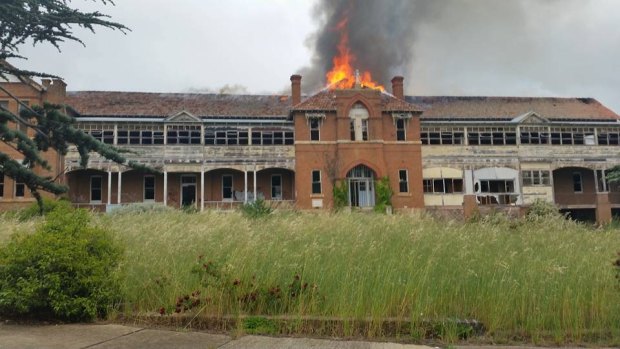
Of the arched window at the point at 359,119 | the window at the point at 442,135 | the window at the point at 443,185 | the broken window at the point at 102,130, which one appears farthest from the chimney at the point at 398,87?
the broken window at the point at 102,130

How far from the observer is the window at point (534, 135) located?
36094mm

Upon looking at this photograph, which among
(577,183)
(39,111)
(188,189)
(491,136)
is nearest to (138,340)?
(39,111)

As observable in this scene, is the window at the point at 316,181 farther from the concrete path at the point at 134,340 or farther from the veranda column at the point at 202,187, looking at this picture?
the concrete path at the point at 134,340

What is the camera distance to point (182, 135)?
3325 centimetres

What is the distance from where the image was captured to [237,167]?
33031mm

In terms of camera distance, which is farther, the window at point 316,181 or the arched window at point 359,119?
the arched window at point 359,119

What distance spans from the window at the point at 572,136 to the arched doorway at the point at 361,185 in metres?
15.0

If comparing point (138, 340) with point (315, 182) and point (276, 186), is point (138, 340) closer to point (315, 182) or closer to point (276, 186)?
point (315, 182)

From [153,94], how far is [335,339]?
34795 mm

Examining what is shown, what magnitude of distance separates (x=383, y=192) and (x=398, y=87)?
9626 mm

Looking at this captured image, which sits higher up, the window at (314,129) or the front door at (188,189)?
the window at (314,129)

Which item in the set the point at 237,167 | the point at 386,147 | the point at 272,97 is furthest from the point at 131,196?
the point at 386,147

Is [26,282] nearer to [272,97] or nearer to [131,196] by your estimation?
[131,196]

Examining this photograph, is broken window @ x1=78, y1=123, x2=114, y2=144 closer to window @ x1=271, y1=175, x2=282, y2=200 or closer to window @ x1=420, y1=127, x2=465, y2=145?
window @ x1=271, y1=175, x2=282, y2=200
